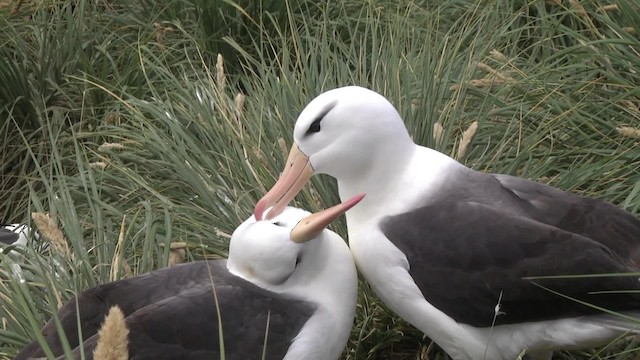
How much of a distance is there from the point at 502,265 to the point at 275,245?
641 millimetres

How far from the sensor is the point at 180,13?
18.5 feet

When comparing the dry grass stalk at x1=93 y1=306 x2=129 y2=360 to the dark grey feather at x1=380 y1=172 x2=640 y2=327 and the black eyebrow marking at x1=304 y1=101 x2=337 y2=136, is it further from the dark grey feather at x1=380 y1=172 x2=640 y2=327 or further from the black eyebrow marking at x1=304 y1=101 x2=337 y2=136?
the black eyebrow marking at x1=304 y1=101 x2=337 y2=136

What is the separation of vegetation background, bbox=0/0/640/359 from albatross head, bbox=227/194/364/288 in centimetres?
43

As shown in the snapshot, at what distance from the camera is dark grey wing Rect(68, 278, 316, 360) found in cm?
269

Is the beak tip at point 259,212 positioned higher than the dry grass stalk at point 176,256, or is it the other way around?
the beak tip at point 259,212

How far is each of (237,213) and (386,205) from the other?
76 cm

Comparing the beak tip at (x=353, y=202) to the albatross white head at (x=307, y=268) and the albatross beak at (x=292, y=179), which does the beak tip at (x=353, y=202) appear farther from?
the albatross beak at (x=292, y=179)

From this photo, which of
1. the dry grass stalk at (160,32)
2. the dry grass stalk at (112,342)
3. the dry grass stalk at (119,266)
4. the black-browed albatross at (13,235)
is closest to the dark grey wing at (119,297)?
the dry grass stalk at (119,266)

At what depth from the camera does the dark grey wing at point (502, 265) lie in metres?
2.79

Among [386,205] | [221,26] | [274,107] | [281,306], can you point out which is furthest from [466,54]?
[281,306]

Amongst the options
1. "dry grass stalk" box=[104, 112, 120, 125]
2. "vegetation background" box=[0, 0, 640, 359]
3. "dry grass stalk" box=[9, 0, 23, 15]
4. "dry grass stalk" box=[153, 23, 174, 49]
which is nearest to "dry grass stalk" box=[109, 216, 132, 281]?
"vegetation background" box=[0, 0, 640, 359]

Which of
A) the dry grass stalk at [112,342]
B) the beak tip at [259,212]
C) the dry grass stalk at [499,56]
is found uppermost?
the dry grass stalk at [112,342]

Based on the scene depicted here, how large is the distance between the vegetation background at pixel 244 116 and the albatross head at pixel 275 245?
0.43 metres

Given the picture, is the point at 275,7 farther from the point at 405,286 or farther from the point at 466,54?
the point at 405,286
